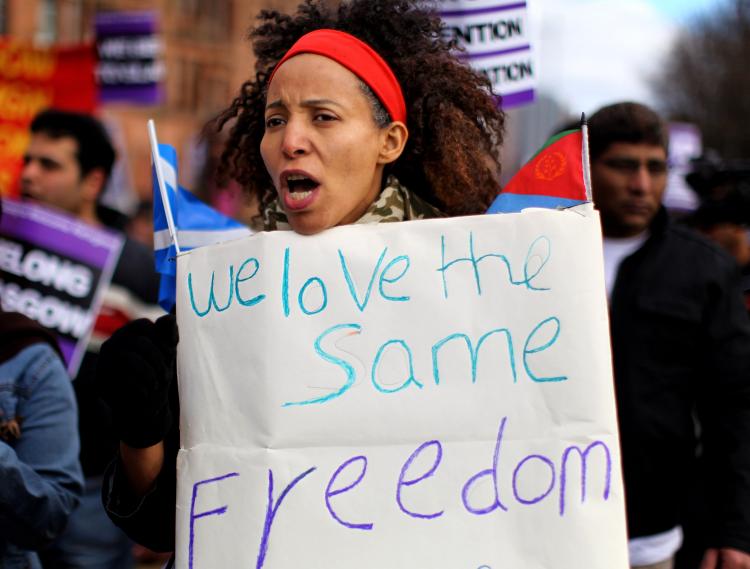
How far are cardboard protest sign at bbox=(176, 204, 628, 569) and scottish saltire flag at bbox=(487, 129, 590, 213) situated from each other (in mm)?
88

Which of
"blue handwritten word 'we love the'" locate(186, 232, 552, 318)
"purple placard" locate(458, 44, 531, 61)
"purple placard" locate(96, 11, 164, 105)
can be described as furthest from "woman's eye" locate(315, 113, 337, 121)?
"purple placard" locate(96, 11, 164, 105)

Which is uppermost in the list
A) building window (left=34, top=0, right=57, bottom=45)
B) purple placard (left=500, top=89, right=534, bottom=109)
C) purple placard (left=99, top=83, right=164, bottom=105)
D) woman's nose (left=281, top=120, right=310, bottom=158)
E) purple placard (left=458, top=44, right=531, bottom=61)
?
building window (left=34, top=0, right=57, bottom=45)

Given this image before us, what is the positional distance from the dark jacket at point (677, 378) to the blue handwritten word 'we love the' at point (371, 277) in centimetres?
138

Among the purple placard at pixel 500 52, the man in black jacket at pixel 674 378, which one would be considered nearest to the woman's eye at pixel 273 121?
the man in black jacket at pixel 674 378

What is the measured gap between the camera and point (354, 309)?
1915mm

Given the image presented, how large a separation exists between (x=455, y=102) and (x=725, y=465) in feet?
4.60

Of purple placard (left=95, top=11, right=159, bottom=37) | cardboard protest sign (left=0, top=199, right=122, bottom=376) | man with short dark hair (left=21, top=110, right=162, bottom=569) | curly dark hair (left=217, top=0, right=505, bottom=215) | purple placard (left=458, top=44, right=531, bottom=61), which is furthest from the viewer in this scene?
purple placard (left=95, top=11, right=159, bottom=37)

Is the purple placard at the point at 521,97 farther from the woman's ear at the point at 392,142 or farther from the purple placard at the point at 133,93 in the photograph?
the purple placard at the point at 133,93

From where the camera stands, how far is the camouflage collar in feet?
6.84

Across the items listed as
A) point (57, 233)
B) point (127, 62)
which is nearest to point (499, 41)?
point (57, 233)

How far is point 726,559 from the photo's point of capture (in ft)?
9.18

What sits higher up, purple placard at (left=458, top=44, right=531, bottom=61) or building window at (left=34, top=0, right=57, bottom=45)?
building window at (left=34, top=0, right=57, bottom=45)

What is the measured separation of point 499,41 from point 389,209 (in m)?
1.87

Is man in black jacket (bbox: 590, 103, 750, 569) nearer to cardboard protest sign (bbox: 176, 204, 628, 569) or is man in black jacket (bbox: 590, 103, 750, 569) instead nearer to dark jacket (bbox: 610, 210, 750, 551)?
dark jacket (bbox: 610, 210, 750, 551)
